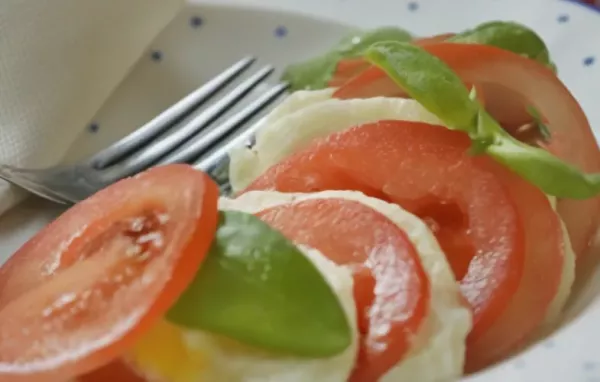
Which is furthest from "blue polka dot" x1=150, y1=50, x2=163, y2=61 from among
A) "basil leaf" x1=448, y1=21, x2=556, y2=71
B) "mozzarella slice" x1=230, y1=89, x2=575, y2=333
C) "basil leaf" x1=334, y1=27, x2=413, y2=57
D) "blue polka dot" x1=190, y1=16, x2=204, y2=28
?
"basil leaf" x1=448, y1=21, x2=556, y2=71

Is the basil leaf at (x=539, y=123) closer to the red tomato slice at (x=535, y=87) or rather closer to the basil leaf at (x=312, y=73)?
the red tomato slice at (x=535, y=87)

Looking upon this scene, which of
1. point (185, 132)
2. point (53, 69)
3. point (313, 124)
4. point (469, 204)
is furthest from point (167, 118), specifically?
point (469, 204)

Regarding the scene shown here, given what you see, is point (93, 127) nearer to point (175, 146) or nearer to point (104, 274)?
point (175, 146)

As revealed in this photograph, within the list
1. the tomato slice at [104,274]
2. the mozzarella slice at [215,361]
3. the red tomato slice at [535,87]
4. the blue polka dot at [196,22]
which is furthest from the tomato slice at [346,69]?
the mozzarella slice at [215,361]

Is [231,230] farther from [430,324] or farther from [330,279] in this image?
[430,324]

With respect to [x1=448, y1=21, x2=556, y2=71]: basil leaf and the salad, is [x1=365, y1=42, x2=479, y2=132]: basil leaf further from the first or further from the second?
[x1=448, y1=21, x2=556, y2=71]: basil leaf

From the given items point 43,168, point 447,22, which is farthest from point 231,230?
point 447,22

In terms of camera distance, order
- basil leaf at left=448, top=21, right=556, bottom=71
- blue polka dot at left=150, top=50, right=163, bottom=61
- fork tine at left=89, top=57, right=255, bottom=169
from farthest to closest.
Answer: blue polka dot at left=150, top=50, right=163, bottom=61
fork tine at left=89, top=57, right=255, bottom=169
basil leaf at left=448, top=21, right=556, bottom=71
